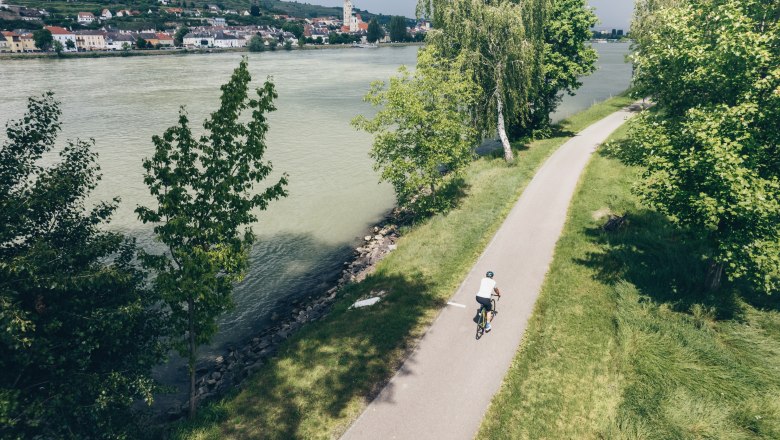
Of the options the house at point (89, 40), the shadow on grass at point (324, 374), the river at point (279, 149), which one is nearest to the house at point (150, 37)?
the house at point (89, 40)

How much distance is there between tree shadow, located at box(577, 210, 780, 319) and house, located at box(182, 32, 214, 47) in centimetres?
19676

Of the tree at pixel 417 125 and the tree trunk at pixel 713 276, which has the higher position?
the tree at pixel 417 125

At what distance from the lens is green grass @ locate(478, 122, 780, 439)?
394 inches

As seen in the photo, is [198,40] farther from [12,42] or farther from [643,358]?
[643,358]

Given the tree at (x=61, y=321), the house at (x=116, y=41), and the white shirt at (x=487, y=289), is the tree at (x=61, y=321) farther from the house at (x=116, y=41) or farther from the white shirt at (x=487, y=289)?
the house at (x=116, y=41)

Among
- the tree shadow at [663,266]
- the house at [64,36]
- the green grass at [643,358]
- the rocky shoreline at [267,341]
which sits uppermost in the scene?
the house at [64,36]

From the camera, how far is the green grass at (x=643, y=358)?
394 inches

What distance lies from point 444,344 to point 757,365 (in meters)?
8.45

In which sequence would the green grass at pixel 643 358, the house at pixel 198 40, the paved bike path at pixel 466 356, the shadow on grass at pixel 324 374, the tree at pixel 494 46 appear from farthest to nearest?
the house at pixel 198 40, the tree at pixel 494 46, the shadow on grass at pixel 324 374, the paved bike path at pixel 466 356, the green grass at pixel 643 358

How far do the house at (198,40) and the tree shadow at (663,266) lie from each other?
19676 centimetres

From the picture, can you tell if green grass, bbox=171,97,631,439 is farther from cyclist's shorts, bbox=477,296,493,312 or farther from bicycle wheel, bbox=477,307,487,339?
cyclist's shorts, bbox=477,296,493,312

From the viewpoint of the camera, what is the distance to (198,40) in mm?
177875

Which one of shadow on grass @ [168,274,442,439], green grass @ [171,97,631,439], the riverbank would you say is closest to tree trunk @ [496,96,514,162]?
green grass @ [171,97,631,439]

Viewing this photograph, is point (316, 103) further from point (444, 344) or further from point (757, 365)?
point (757, 365)
